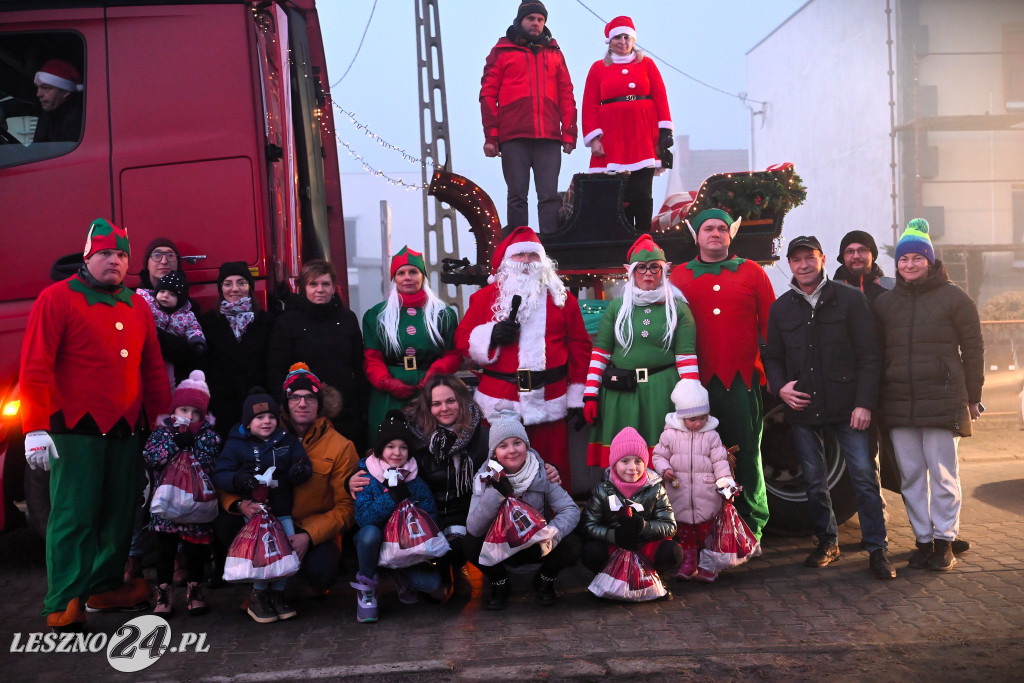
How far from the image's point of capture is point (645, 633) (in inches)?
156

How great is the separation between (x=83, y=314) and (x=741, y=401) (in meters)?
3.33

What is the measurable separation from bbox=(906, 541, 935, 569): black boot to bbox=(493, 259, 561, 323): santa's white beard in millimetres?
2370

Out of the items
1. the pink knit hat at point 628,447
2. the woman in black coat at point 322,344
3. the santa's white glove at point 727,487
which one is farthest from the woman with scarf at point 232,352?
the santa's white glove at point 727,487

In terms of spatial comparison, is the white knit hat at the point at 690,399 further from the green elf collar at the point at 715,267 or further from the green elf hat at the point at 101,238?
the green elf hat at the point at 101,238

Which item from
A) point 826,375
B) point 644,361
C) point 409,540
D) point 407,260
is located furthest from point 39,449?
point 826,375

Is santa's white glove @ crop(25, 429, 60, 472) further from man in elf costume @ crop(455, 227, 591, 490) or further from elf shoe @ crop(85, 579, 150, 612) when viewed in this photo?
man in elf costume @ crop(455, 227, 591, 490)

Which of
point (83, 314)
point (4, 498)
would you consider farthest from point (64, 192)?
point (4, 498)

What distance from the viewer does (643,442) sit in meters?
4.58

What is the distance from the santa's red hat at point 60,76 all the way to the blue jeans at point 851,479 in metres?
4.38

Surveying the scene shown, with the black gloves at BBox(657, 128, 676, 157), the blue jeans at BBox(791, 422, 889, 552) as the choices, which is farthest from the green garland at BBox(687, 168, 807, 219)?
the blue jeans at BBox(791, 422, 889, 552)

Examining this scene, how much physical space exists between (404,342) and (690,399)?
5.24 ft

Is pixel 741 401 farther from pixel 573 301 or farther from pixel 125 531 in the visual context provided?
pixel 125 531

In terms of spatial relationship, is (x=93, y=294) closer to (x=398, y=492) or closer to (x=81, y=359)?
(x=81, y=359)

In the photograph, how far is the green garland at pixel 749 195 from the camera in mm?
5926
